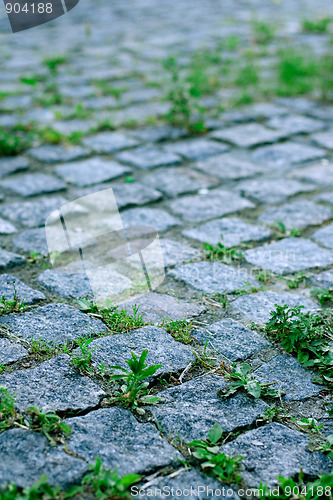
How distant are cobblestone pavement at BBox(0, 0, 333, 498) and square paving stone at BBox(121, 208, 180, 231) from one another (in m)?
0.01

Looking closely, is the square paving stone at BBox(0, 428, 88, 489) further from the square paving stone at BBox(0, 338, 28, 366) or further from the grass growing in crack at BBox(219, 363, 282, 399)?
the grass growing in crack at BBox(219, 363, 282, 399)

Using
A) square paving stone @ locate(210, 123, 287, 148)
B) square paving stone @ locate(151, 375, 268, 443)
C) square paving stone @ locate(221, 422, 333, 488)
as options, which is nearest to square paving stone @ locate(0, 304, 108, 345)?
square paving stone @ locate(151, 375, 268, 443)

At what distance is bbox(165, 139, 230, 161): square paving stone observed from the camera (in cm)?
387

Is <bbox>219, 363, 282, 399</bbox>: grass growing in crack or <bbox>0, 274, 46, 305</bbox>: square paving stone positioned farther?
<bbox>0, 274, 46, 305</bbox>: square paving stone

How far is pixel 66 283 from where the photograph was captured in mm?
2402

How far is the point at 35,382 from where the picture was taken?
5.86ft

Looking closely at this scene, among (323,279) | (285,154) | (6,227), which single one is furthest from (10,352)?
(285,154)

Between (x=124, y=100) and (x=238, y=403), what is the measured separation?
12.1 ft

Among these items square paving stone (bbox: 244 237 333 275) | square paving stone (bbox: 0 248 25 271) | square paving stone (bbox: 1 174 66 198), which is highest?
square paving stone (bbox: 1 174 66 198)

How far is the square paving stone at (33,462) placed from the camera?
4.75ft

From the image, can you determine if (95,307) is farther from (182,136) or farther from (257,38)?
(257,38)

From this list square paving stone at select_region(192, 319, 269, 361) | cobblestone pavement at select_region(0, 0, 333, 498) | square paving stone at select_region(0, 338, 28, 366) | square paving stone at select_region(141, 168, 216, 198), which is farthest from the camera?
square paving stone at select_region(141, 168, 216, 198)

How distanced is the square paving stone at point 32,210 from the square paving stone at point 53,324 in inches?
34.6

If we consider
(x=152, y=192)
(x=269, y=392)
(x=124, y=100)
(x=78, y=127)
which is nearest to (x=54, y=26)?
(x=124, y=100)
